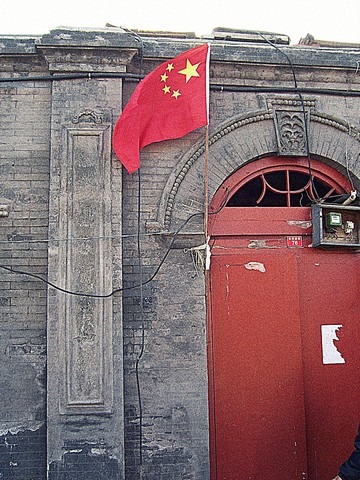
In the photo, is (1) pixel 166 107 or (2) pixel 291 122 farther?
(2) pixel 291 122

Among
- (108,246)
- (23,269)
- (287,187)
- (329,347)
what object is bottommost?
(329,347)

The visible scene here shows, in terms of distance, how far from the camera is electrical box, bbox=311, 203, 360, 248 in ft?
21.1

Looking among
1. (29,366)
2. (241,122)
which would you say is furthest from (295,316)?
(29,366)

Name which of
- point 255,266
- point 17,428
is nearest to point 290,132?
point 255,266

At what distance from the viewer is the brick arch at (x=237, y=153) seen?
6.29 metres

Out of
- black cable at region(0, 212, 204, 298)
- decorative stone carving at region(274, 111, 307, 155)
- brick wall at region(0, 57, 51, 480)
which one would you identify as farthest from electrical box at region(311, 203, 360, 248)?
brick wall at region(0, 57, 51, 480)

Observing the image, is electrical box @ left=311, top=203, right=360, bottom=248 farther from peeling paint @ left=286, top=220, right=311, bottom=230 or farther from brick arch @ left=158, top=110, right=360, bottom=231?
brick arch @ left=158, top=110, right=360, bottom=231

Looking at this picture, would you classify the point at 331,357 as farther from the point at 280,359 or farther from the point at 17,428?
the point at 17,428

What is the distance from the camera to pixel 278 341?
632 cm

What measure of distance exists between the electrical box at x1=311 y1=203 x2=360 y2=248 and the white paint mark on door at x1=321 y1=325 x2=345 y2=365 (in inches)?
37.9

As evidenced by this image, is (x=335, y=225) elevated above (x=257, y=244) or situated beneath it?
elevated above

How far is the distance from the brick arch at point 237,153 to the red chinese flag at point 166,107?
37cm

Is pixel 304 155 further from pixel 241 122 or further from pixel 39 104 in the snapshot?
pixel 39 104

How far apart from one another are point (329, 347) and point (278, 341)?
0.60 m
